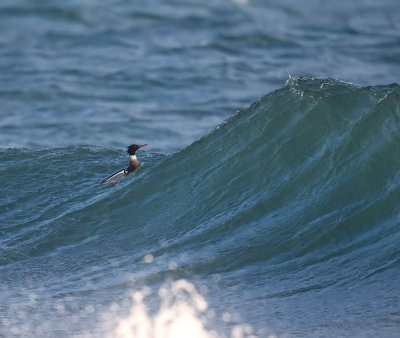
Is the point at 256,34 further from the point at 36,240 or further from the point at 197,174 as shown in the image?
the point at 36,240

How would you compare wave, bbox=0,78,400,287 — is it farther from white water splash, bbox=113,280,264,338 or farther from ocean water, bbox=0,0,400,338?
white water splash, bbox=113,280,264,338

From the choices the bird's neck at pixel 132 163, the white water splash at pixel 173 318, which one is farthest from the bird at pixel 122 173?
the white water splash at pixel 173 318

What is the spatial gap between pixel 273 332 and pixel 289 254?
5.88ft

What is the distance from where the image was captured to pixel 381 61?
19.6 metres

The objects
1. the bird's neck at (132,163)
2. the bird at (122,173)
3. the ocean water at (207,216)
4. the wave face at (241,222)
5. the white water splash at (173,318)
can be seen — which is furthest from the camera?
the bird's neck at (132,163)

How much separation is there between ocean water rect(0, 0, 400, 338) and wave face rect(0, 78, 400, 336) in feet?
0.07

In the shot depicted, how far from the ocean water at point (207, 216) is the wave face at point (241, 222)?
21mm

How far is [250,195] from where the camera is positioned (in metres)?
8.97

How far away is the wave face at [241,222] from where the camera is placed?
6426mm

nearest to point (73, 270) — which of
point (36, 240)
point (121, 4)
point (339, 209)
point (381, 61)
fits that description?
point (36, 240)

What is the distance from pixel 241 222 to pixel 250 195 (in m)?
0.67

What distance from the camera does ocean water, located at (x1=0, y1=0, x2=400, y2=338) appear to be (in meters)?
6.29

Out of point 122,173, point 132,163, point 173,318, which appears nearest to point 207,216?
point 122,173

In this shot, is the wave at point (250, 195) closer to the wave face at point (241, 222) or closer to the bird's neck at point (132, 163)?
the wave face at point (241, 222)
